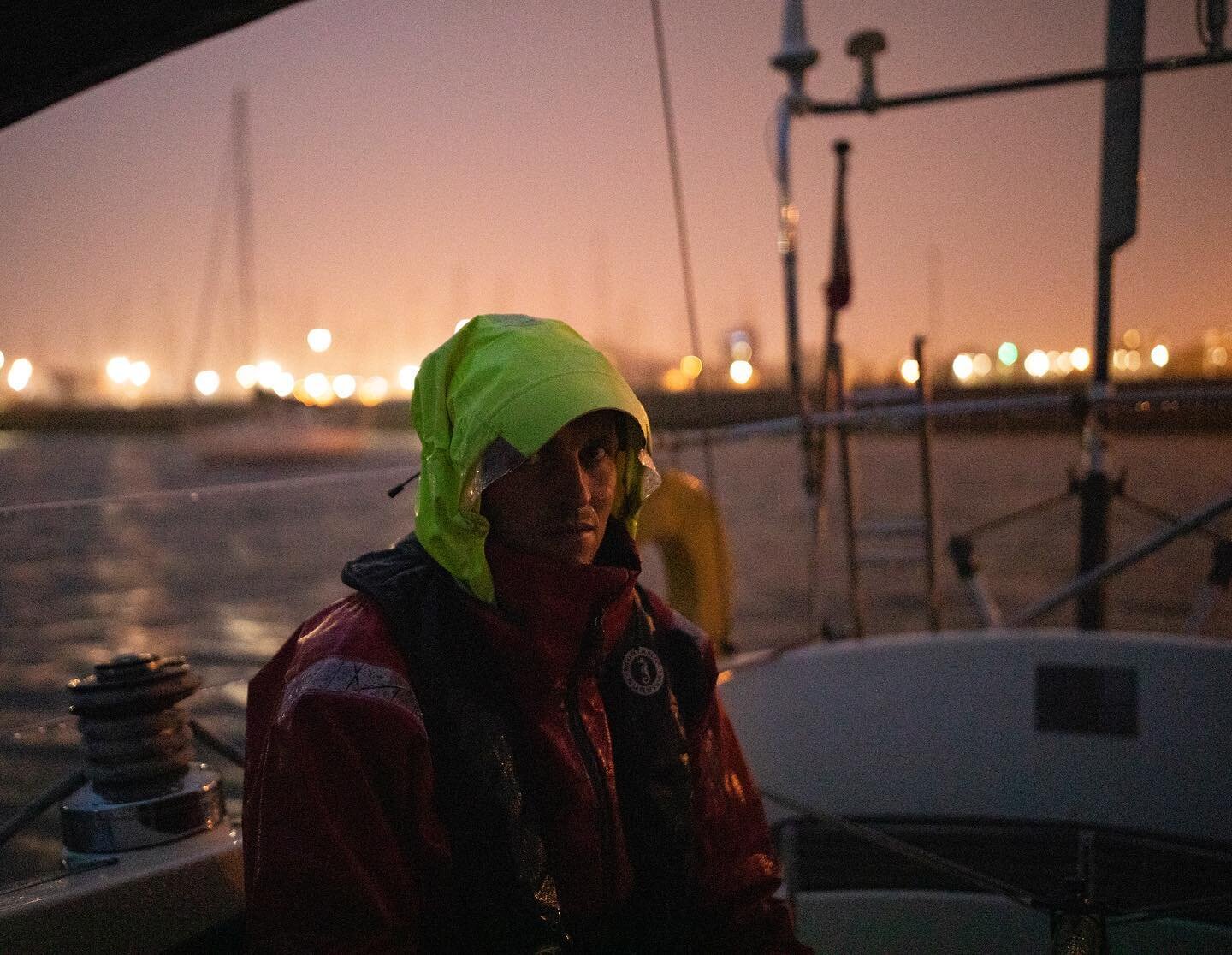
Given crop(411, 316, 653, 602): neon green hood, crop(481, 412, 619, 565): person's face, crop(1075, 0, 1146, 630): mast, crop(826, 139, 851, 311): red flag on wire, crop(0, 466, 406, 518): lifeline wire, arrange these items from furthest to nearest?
crop(826, 139, 851, 311): red flag on wire → crop(1075, 0, 1146, 630): mast → crop(0, 466, 406, 518): lifeline wire → crop(481, 412, 619, 565): person's face → crop(411, 316, 653, 602): neon green hood

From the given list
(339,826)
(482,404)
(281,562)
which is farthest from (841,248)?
(281,562)

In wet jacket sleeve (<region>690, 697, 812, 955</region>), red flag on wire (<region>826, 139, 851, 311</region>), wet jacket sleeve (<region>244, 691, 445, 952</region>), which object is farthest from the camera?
red flag on wire (<region>826, 139, 851, 311</region>)

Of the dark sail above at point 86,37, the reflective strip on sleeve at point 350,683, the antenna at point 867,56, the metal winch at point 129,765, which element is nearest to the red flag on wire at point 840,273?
the antenna at point 867,56

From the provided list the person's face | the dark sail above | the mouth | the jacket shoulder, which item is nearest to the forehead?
the person's face

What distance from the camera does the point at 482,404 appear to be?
1.78 meters

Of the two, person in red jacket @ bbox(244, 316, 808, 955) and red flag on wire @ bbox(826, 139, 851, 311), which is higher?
red flag on wire @ bbox(826, 139, 851, 311)

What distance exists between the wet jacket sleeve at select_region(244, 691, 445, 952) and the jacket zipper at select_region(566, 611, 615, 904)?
0.88ft

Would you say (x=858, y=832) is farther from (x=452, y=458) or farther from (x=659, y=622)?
(x=452, y=458)

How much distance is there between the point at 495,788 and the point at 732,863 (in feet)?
1.95

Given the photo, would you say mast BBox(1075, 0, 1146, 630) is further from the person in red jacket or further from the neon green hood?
the neon green hood

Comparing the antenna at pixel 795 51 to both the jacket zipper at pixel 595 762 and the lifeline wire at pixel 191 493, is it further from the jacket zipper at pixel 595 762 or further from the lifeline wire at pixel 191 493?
the jacket zipper at pixel 595 762

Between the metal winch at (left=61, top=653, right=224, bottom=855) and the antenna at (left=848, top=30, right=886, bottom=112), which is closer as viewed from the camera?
the metal winch at (left=61, top=653, right=224, bottom=855)

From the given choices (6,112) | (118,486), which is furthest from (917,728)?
(118,486)

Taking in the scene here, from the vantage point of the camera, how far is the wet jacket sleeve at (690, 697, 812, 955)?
79.6 inches
